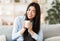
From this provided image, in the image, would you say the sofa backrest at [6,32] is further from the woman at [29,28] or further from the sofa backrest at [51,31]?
the sofa backrest at [51,31]

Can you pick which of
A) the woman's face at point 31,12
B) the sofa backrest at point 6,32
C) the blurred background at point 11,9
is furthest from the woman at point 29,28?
the blurred background at point 11,9

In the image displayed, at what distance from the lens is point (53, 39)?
2047mm

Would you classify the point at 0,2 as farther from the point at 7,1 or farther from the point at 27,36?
the point at 27,36

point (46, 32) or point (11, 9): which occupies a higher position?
point (11, 9)

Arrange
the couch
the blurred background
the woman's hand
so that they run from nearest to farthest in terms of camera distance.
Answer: the woman's hand, the couch, the blurred background

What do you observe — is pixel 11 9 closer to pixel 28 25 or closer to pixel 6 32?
pixel 6 32

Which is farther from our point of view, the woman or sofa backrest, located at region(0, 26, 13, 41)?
sofa backrest, located at region(0, 26, 13, 41)

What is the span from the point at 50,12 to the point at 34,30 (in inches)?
61.0

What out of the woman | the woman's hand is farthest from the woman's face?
the woman's hand

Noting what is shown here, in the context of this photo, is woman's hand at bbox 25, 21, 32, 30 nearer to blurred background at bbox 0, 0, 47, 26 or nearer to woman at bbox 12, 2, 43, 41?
woman at bbox 12, 2, 43, 41

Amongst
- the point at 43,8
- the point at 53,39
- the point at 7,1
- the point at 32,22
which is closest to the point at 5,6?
the point at 7,1

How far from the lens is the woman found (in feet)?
6.54

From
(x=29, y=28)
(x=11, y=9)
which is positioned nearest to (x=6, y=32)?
(x=29, y=28)

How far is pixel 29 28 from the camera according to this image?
1.99 meters
